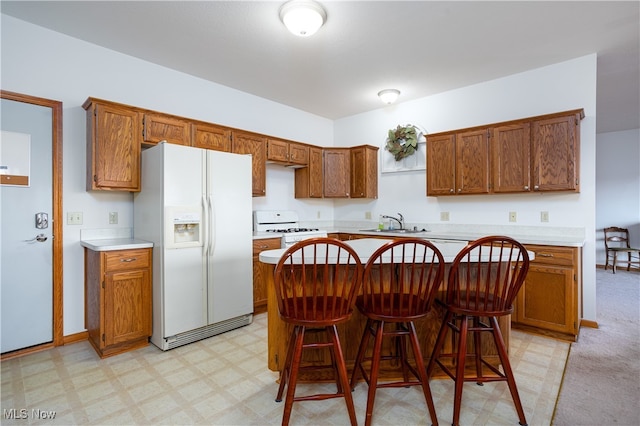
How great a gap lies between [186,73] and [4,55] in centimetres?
148

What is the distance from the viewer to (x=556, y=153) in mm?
3168

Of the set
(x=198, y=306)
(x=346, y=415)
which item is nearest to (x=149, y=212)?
(x=198, y=306)

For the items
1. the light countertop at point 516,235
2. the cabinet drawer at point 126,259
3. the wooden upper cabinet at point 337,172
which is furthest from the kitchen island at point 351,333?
the wooden upper cabinet at point 337,172

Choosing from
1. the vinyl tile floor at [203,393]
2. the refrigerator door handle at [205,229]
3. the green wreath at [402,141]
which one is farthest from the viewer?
the green wreath at [402,141]

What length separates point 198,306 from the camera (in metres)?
2.88

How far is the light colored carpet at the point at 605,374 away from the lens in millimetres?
1822

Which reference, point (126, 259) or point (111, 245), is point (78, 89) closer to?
point (111, 245)

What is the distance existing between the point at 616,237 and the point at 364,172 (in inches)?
196

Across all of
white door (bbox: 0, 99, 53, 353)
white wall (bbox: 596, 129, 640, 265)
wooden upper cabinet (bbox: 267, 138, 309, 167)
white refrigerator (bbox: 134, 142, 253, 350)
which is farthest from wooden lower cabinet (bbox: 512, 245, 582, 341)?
white wall (bbox: 596, 129, 640, 265)

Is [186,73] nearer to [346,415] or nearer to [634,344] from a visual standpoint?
[346,415]

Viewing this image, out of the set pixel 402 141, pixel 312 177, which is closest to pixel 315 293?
pixel 312 177

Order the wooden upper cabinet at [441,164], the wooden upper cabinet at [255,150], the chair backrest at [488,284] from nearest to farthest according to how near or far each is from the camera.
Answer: the chair backrest at [488,284] → the wooden upper cabinet at [255,150] → the wooden upper cabinet at [441,164]

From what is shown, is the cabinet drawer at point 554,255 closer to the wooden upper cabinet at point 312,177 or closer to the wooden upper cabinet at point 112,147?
the wooden upper cabinet at point 312,177

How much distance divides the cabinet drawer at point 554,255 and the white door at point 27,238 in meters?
4.29
